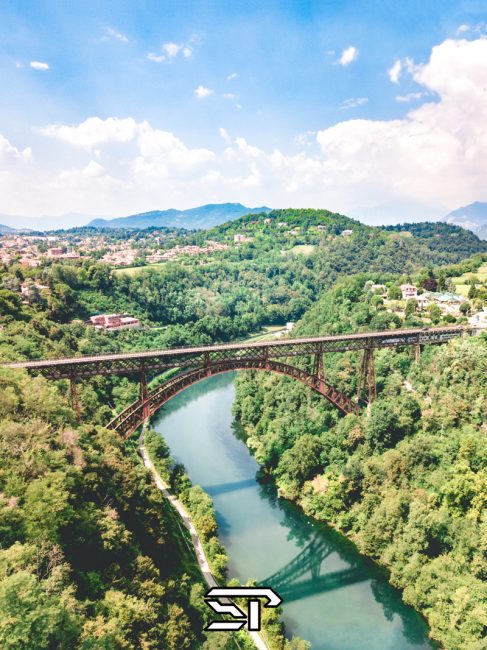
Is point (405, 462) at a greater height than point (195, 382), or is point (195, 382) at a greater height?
point (195, 382)

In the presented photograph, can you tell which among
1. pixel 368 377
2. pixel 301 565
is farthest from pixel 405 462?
pixel 301 565

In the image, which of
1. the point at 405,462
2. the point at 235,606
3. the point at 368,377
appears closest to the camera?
the point at 235,606

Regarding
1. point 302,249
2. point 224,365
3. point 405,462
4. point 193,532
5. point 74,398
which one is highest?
point 302,249

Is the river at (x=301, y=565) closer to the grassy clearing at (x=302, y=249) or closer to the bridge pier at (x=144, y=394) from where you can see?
the bridge pier at (x=144, y=394)

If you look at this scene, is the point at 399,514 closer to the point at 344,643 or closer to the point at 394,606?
the point at 394,606

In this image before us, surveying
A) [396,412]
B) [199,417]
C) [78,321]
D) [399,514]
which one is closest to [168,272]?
[78,321]

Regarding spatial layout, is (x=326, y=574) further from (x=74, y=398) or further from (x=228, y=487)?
(x=74, y=398)

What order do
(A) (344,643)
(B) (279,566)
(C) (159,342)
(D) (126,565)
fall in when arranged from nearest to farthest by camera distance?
1. (D) (126,565)
2. (A) (344,643)
3. (B) (279,566)
4. (C) (159,342)
